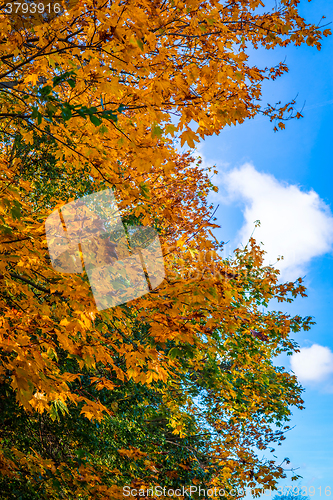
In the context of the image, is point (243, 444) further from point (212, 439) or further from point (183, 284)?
point (183, 284)

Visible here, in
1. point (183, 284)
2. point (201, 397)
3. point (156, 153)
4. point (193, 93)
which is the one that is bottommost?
point (201, 397)

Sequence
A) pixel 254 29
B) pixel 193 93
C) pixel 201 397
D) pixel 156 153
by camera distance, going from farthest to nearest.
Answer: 1. pixel 201 397
2. pixel 254 29
3. pixel 193 93
4. pixel 156 153

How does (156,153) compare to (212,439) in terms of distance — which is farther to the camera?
(212,439)

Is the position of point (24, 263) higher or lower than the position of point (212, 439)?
higher

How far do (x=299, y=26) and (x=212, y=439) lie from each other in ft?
33.2

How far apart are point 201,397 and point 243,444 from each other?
12.3 feet

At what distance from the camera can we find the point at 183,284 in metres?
3.00

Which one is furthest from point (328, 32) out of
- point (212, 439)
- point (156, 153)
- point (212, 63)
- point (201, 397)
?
point (212, 439)

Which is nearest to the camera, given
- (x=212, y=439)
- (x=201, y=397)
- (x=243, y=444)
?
(x=201, y=397)

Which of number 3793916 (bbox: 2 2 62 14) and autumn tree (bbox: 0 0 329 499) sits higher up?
number 3793916 (bbox: 2 2 62 14)

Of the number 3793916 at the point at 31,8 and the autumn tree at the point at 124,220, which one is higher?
the number 3793916 at the point at 31,8

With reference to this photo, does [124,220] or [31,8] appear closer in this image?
[31,8]

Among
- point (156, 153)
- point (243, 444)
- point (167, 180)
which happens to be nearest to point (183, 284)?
point (156, 153)

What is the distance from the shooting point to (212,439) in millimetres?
9562
